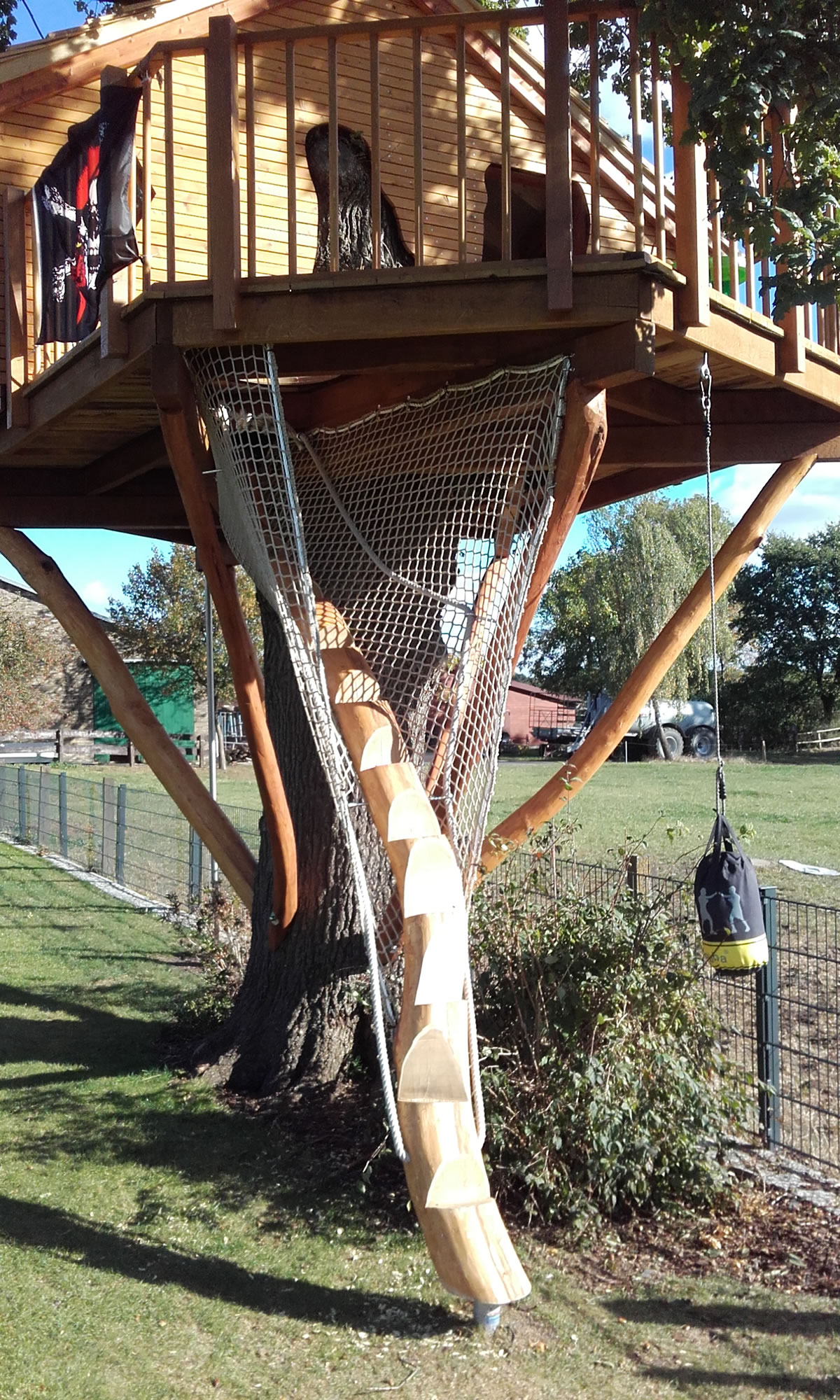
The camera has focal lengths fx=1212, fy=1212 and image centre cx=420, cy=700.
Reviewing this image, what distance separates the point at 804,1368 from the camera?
3648 millimetres

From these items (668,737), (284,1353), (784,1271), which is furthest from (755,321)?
(668,737)

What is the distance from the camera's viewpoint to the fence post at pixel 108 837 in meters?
13.9

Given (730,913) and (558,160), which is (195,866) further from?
(558,160)

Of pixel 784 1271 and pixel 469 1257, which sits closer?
pixel 469 1257

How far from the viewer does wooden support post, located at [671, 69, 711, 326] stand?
4.50m

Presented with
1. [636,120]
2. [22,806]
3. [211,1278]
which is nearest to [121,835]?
[22,806]

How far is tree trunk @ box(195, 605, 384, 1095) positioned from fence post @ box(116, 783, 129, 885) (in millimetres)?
6972

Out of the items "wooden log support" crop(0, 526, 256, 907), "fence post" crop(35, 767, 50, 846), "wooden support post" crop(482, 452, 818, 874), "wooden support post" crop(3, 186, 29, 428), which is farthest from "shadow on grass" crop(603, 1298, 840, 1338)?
"fence post" crop(35, 767, 50, 846)

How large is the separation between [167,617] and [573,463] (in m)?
30.3

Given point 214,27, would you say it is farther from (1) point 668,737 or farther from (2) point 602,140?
(1) point 668,737

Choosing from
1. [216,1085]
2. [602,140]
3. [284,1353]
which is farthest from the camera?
[602,140]

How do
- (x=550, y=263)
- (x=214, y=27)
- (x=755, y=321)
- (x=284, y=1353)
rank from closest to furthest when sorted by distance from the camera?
(x=284, y=1353) → (x=550, y=263) → (x=214, y=27) → (x=755, y=321)

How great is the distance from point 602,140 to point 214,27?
2723 mm

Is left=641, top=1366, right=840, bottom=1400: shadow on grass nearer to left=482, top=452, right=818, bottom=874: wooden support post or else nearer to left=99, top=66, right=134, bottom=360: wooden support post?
left=482, top=452, right=818, bottom=874: wooden support post
